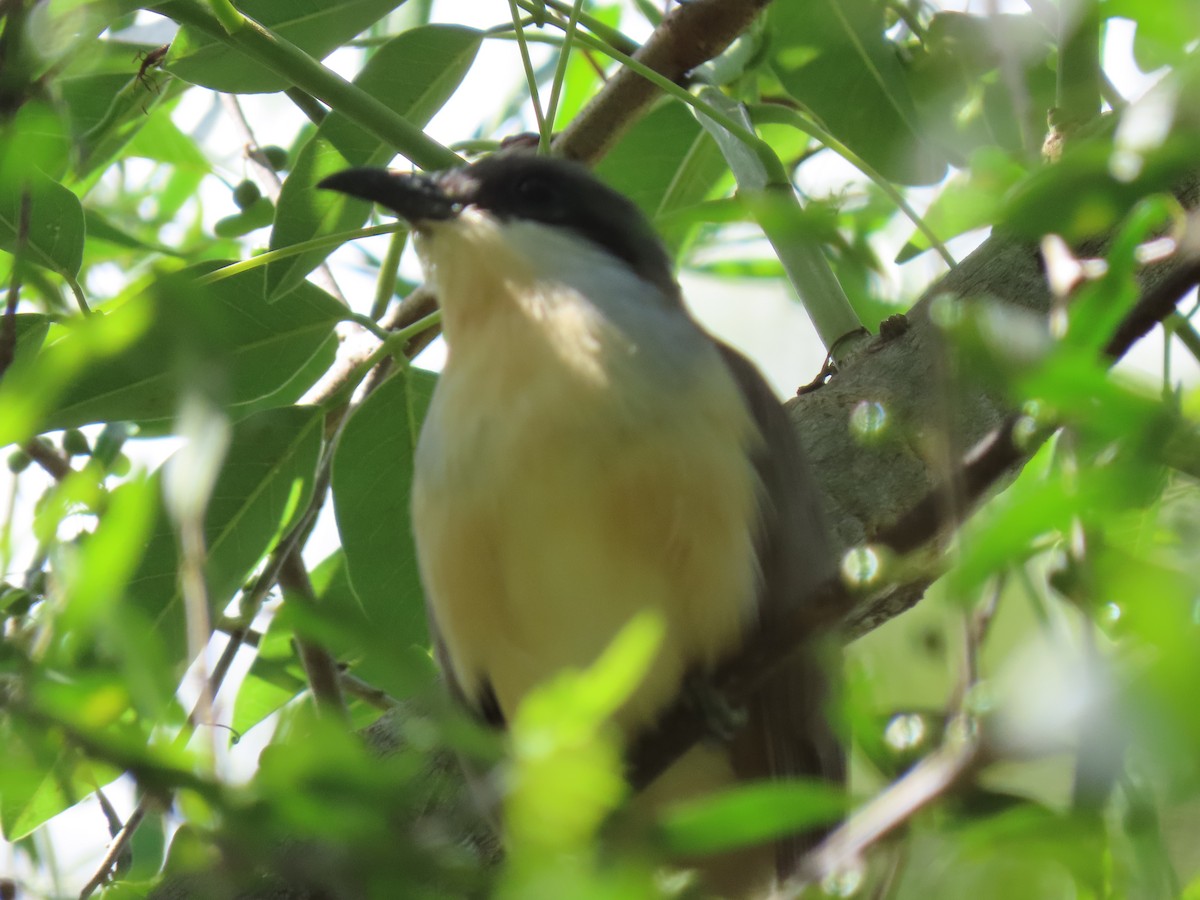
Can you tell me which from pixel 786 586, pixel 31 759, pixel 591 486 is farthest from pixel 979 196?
pixel 786 586

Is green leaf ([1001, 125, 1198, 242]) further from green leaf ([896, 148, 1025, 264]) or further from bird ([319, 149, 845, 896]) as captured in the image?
bird ([319, 149, 845, 896])

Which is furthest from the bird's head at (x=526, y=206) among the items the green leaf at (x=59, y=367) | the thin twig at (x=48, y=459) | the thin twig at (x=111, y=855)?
the green leaf at (x=59, y=367)

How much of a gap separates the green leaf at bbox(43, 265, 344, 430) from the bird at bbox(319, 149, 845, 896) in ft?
1.28

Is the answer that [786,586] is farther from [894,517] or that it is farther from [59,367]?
[59,367]

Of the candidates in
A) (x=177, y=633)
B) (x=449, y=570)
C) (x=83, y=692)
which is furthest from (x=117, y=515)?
(x=177, y=633)

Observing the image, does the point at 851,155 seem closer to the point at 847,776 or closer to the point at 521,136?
the point at 521,136

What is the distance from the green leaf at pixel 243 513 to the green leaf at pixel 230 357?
0.11 meters

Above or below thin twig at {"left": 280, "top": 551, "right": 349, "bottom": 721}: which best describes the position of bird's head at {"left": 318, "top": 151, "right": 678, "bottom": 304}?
above

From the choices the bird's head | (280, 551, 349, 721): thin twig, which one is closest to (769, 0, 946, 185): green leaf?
the bird's head

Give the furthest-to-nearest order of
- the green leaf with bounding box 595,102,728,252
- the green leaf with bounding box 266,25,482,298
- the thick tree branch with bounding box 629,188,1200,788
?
the green leaf with bounding box 595,102,728,252
the green leaf with bounding box 266,25,482,298
the thick tree branch with bounding box 629,188,1200,788

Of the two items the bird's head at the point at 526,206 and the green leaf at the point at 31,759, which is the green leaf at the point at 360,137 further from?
the green leaf at the point at 31,759

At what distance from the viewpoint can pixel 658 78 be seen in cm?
320

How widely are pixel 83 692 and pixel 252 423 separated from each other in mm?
2180

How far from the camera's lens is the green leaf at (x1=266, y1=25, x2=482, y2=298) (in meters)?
3.32
